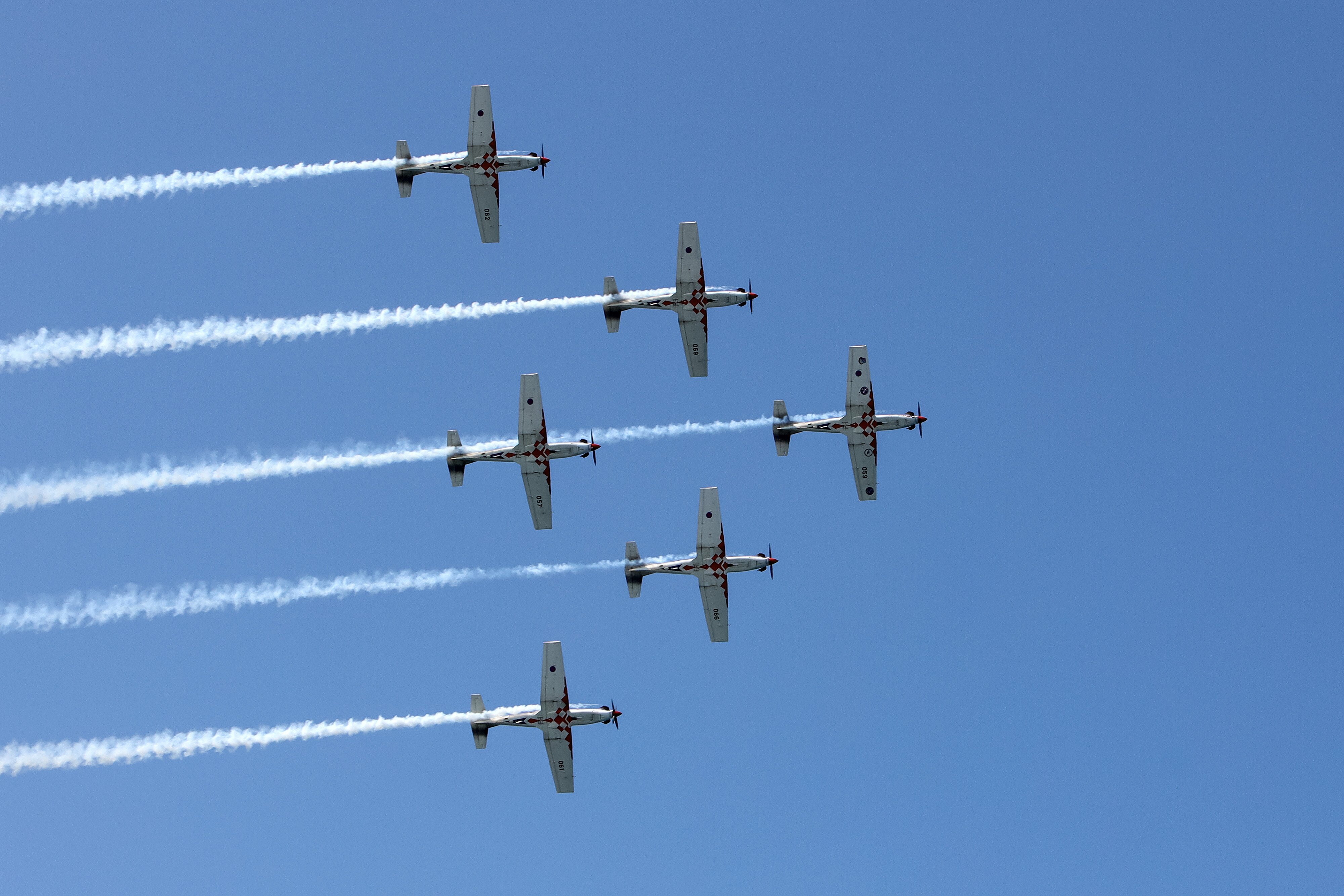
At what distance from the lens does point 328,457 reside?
246 ft

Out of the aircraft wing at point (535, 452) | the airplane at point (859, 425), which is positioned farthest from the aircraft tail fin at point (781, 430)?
the aircraft wing at point (535, 452)

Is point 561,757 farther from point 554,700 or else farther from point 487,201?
point 487,201

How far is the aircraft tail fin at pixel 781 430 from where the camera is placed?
270 feet

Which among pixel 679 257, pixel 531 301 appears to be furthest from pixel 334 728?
pixel 679 257

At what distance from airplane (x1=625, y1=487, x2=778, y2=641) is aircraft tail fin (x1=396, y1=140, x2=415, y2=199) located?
20.5 m

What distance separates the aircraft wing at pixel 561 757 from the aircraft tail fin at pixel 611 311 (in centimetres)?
1994

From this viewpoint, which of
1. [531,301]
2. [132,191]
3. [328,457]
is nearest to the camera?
[132,191]

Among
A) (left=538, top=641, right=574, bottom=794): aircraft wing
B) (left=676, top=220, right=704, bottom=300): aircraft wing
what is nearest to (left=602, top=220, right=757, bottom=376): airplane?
(left=676, top=220, right=704, bottom=300): aircraft wing

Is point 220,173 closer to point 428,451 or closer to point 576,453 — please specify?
point 428,451

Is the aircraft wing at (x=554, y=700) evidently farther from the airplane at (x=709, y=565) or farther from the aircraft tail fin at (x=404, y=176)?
the aircraft tail fin at (x=404, y=176)

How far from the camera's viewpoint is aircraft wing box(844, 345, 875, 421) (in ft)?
266

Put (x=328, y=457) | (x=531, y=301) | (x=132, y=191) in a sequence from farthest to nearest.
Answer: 1. (x=531, y=301)
2. (x=328, y=457)
3. (x=132, y=191)

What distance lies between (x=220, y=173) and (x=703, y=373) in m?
25.0

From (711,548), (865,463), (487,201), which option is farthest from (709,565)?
(487,201)
